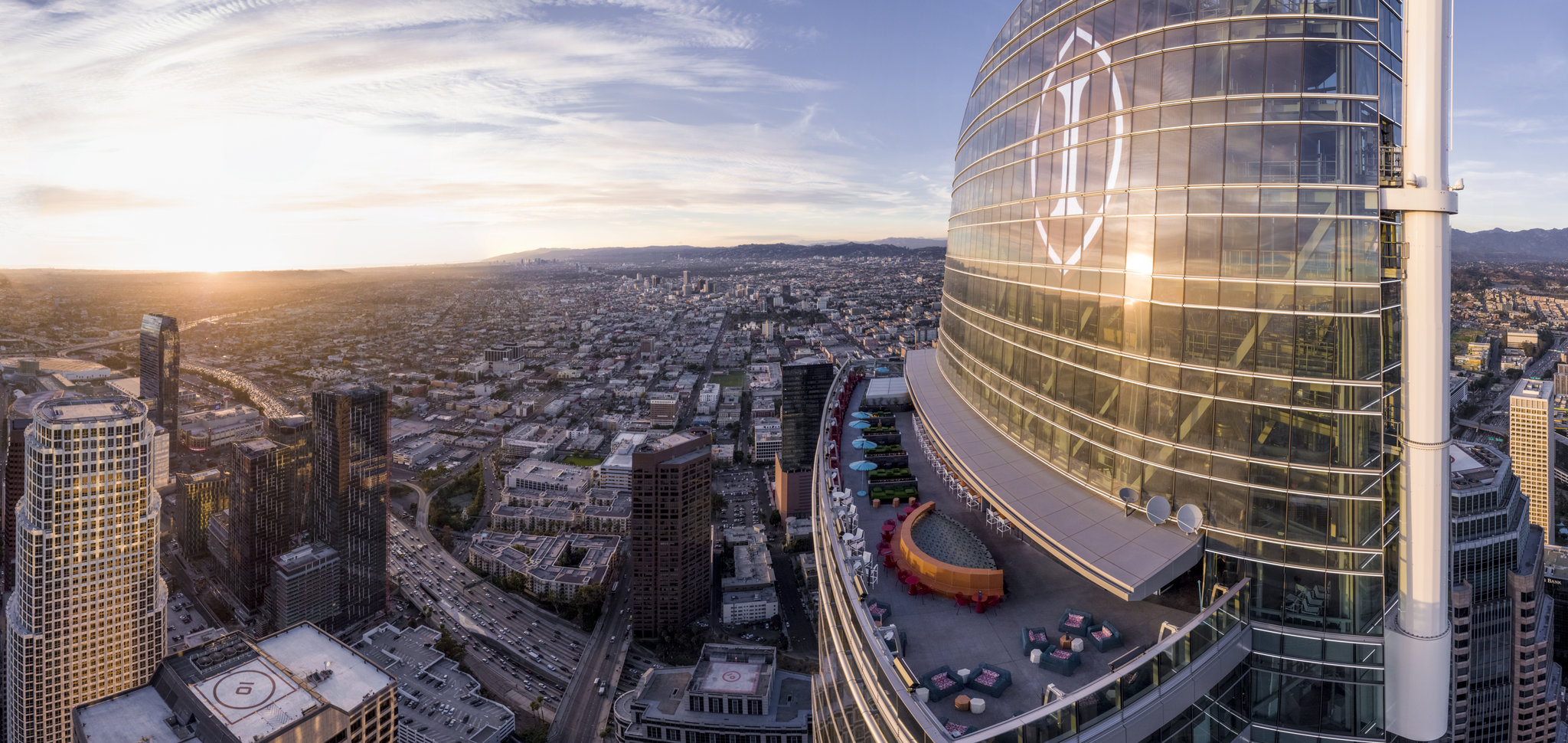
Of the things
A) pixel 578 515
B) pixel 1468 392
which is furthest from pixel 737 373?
pixel 1468 392

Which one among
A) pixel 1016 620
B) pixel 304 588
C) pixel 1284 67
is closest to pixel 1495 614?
pixel 1016 620

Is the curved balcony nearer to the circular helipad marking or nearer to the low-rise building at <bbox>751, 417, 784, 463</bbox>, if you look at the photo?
the circular helipad marking

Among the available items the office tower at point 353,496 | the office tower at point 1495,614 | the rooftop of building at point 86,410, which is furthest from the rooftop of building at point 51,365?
the office tower at point 1495,614

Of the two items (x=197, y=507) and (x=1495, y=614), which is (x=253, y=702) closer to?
(x=1495, y=614)

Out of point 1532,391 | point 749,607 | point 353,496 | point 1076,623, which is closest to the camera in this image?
point 1076,623

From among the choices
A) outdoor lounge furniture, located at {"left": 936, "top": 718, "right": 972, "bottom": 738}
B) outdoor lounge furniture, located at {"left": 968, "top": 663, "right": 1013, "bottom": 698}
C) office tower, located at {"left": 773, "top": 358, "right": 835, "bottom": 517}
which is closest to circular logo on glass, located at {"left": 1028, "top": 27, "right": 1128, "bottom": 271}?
outdoor lounge furniture, located at {"left": 968, "top": 663, "right": 1013, "bottom": 698}

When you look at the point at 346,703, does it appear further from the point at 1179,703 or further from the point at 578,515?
the point at 578,515
